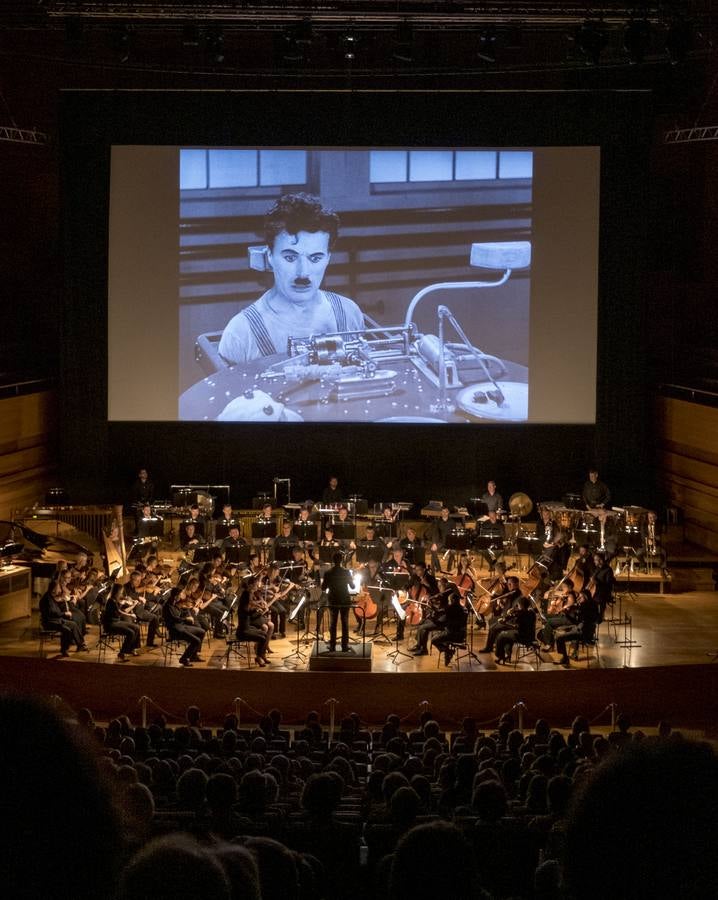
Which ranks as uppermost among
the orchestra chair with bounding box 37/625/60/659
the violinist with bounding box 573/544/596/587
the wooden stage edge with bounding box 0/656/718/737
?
the violinist with bounding box 573/544/596/587

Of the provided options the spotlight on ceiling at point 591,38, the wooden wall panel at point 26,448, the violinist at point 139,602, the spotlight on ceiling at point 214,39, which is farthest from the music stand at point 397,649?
the spotlight on ceiling at point 214,39

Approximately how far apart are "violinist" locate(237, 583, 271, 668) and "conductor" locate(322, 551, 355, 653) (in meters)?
0.85

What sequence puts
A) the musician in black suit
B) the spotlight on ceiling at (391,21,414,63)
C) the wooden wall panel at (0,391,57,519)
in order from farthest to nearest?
the wooden wall panel at (0,391,57,519)
the musician in black suit
the spotlight on ceiling at (391,21,414,63)

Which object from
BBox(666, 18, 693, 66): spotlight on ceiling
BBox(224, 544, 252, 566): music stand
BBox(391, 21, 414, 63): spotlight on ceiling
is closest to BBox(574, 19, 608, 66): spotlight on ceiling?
BBox(666, 18, 693, 66): spotlight on ceiling

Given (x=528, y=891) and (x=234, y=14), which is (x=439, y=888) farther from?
(x=234, y=14)

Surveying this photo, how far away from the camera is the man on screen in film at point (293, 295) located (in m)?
19.2

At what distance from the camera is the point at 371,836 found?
212 inches

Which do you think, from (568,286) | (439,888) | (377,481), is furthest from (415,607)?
(439,888)

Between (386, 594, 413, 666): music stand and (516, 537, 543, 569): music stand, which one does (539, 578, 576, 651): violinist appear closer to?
(516, 537, 543, 569): music stand

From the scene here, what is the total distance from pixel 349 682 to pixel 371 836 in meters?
6.62

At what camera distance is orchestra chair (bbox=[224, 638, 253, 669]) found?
12773mm

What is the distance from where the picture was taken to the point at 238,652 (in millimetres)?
13422

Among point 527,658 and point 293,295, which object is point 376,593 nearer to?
point 527,658

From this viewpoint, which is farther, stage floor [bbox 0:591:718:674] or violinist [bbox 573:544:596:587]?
violinist [bbox 573:544:596:587]
